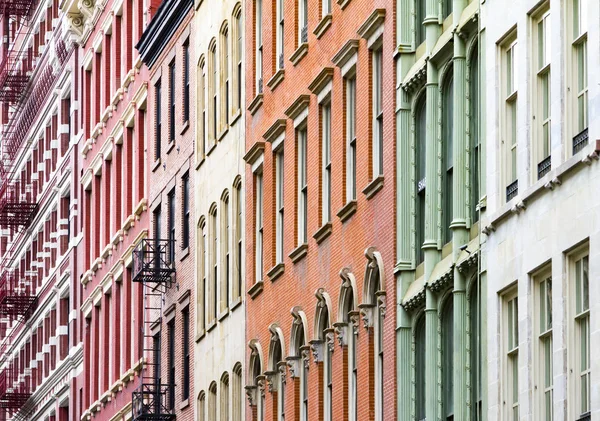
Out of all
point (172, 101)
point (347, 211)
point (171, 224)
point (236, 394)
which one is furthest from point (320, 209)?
point (172, 101)

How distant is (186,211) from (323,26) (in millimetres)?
16343

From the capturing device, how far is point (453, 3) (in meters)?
36.7

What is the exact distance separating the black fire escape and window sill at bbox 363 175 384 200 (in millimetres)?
20561

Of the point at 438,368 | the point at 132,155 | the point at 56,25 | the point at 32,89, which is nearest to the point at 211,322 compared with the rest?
the point at 132,155

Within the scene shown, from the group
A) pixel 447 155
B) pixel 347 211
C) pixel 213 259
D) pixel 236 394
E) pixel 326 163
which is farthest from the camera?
pixel 213 259

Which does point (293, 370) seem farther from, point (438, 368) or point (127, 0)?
point (127, 0)

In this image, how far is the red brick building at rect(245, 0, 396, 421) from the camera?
4078 centimetres

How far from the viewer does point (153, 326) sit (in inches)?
2559

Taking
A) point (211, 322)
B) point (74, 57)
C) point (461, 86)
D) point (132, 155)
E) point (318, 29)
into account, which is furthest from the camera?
point (74, 57)

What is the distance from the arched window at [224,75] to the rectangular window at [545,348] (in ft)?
83.0

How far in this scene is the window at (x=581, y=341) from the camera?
2998 cm

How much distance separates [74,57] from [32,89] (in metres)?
13.3

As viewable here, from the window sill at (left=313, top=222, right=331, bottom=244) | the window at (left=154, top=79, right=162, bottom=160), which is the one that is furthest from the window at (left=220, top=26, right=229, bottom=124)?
the window sill at (left=313, top=222, right=331, bottom=244)

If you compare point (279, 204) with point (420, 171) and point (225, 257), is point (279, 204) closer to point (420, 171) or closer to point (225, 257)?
point (225, 257)
